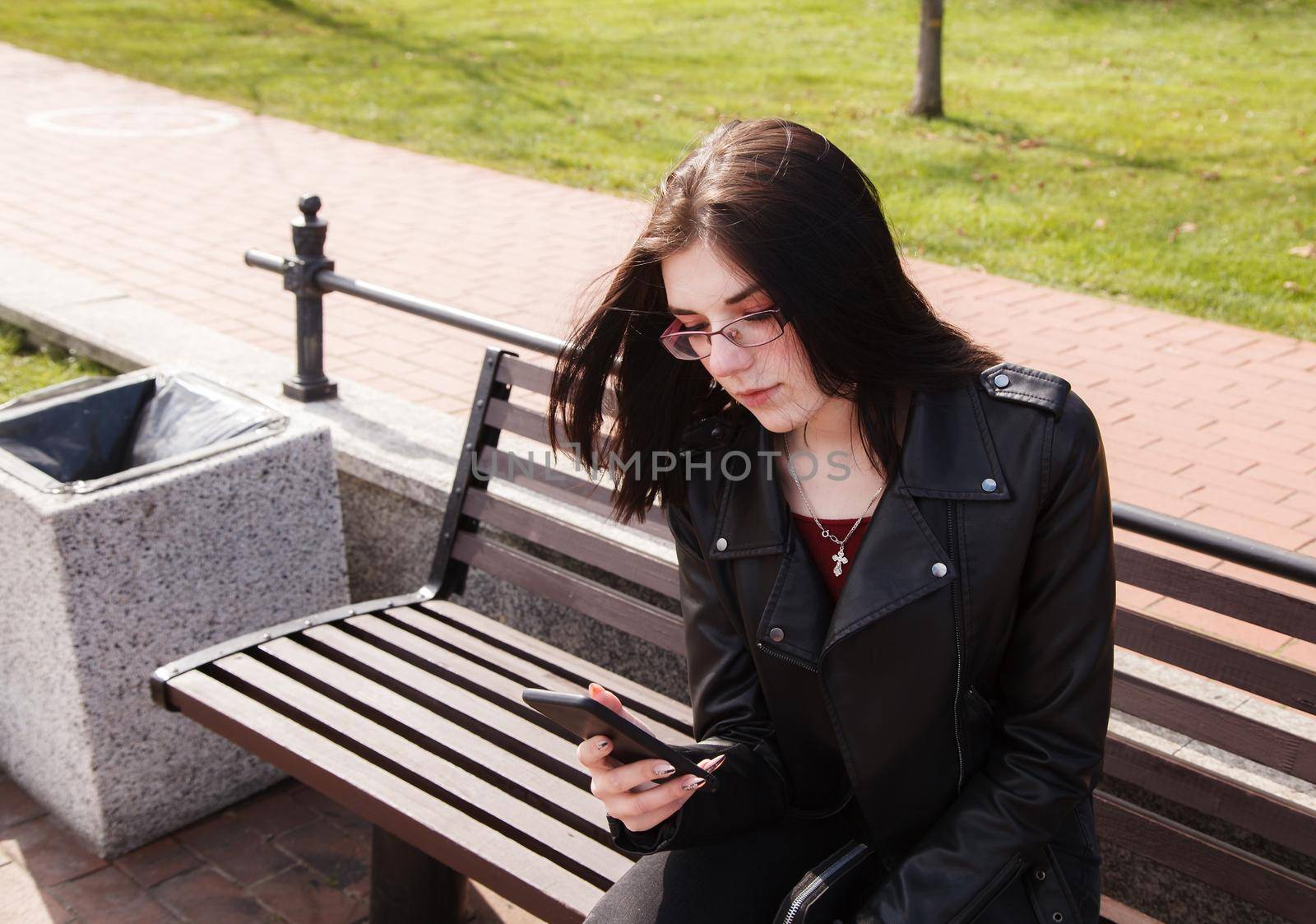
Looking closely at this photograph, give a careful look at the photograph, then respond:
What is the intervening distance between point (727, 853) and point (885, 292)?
3.19 feet

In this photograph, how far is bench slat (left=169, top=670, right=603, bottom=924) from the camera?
8.12 feet

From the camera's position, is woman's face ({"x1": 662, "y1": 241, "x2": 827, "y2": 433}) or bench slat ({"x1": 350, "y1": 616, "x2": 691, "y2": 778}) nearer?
woman's face ({"x1": 662, "y1": 241, "x2": 827, "y2": 433})

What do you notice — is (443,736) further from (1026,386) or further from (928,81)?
(928,81)

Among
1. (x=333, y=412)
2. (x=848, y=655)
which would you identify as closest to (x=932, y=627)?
(x=848, y=655)

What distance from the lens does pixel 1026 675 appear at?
205 centimetres

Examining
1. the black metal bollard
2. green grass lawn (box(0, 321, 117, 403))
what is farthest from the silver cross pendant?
green grass lawn (box(0, 321, 117, 403))

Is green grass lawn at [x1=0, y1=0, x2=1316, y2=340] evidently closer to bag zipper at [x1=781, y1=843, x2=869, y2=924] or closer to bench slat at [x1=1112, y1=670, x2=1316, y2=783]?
bench slat at [x1=1112, y1=670, x2=1316, y2=783]

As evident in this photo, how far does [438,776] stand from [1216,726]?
1.51 metres

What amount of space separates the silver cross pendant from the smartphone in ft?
1.28

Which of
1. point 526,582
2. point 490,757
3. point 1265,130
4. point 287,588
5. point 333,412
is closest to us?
point 490,757

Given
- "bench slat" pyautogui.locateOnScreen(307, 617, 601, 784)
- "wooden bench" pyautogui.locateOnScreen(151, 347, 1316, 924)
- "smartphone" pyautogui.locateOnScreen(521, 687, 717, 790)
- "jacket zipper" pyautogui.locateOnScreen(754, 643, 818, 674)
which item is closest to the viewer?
"smartphone" pyautogui.locateOnScreen(521, 687, 717, 790)

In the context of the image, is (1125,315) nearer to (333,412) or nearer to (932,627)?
(333,412)

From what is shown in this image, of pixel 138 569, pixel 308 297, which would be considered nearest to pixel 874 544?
pixel 138 569

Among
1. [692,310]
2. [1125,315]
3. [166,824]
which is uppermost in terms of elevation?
[692,310]
